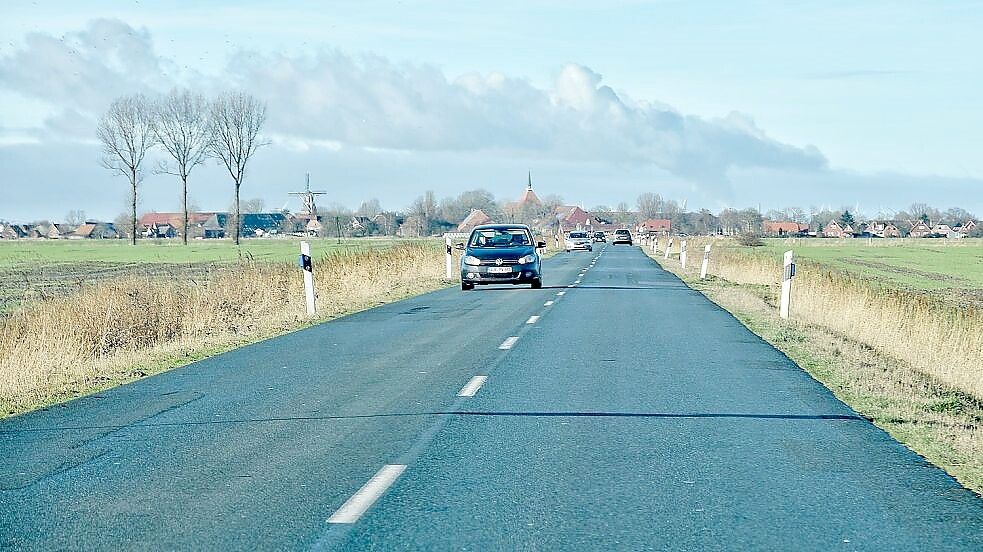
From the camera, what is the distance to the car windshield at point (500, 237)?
29.7 meters

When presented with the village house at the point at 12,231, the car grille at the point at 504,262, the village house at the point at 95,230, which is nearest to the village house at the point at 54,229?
the village house at the point at 95,230

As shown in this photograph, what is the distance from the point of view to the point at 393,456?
24.7ft

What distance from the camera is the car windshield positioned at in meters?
29.7

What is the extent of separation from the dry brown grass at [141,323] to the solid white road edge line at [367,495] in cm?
484

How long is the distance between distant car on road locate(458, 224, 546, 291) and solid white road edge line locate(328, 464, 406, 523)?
21365 mm

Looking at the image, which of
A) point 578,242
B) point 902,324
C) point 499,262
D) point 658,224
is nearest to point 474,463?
point 902,324

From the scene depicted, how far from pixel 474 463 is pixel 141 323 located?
504 inches

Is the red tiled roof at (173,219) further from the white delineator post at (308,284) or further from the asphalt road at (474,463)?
the asphalt road at (474,463)

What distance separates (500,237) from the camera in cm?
2994

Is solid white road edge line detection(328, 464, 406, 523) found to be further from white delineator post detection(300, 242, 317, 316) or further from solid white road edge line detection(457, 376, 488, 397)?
white delineator post detection(300, 242, 317, 316)

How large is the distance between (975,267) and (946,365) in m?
49.6

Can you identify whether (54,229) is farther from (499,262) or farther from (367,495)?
(367,495)

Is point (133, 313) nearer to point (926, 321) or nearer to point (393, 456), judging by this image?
point (393, 456)

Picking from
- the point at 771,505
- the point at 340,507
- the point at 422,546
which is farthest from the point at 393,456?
the point at 771,505
